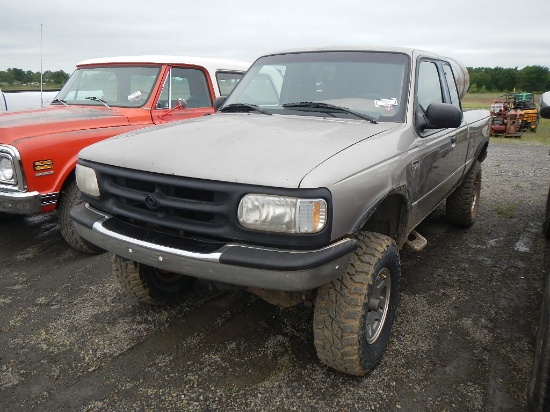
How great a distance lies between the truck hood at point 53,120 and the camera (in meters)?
3.99

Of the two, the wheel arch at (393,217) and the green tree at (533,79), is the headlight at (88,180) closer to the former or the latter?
the wheel arch at (393,217)

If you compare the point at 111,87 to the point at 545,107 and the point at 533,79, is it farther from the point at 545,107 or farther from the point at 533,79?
the point at 533,79

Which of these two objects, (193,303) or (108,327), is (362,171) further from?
(108,327)

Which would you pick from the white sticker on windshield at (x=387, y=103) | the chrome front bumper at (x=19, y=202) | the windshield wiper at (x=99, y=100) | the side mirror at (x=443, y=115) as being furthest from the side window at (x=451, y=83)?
the chrome front bumper at (x=19, y=202)

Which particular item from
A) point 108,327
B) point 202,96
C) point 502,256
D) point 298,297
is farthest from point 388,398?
point 202,96

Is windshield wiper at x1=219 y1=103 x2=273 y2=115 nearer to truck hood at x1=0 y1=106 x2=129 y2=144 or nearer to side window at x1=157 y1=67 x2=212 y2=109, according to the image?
truck hood at x1=0 y1=106 x2=129 y2=144

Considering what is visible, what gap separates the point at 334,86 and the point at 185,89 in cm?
275

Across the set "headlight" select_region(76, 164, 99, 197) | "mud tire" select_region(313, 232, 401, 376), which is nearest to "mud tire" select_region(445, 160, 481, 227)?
"mud tire" select_region(313, 232, 401, 376)

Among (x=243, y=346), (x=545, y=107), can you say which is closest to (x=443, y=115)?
(x=545, y=107)

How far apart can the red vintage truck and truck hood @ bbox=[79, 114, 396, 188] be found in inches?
61.4

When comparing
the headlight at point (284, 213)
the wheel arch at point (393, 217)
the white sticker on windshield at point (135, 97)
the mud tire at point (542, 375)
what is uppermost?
the white sticker on windshield at point (135, 97)

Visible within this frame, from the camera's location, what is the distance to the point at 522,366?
271cm

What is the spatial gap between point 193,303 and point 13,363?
4.10ft

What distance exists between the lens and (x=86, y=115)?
4785 millimetres
